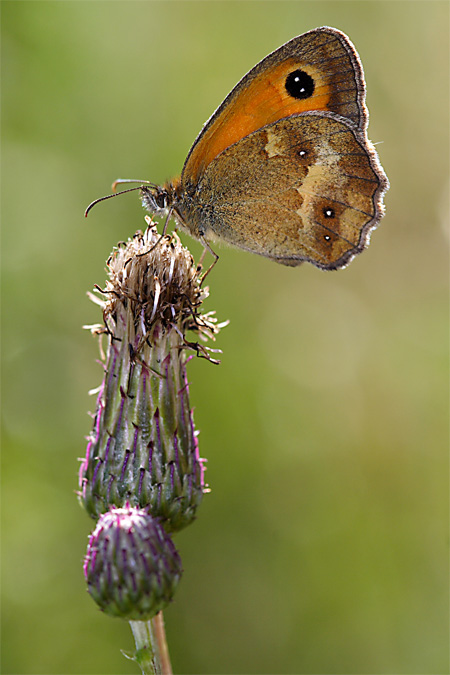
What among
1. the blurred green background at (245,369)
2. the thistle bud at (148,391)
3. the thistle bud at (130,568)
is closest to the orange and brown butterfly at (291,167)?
the thistle bud at (148,391)

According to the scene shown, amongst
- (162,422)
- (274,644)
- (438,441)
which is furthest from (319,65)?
(274,644)

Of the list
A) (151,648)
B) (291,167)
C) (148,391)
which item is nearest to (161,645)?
(151,648)

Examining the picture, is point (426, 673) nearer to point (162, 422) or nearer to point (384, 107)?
point (162, 422)

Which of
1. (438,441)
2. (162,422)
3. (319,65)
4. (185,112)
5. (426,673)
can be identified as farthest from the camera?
(185,112)

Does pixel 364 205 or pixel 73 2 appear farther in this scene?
pixel 73 2

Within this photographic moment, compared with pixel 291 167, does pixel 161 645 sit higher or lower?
lower

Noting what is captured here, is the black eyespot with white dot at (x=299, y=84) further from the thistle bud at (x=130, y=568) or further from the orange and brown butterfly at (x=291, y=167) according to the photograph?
the thistle bud at (x=130, y=568)

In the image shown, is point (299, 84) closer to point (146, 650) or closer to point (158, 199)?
point (158, 199)
